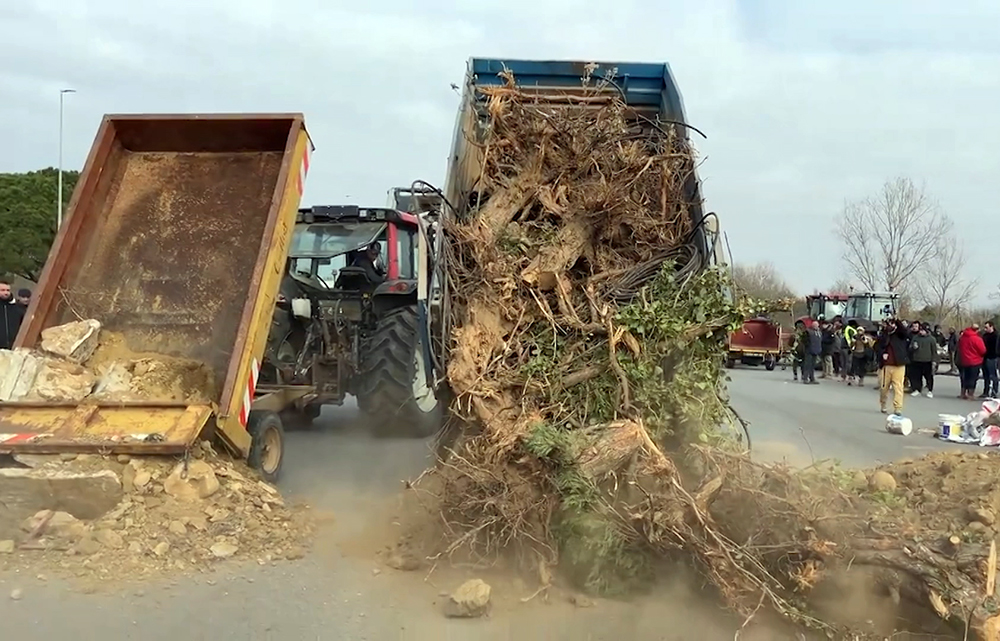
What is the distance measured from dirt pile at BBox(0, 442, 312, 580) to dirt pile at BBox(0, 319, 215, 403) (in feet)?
1.72

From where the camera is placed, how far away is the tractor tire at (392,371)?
7.99m

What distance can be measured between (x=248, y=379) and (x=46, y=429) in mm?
1198

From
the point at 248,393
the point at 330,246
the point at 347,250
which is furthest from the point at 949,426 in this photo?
the point at 248,393

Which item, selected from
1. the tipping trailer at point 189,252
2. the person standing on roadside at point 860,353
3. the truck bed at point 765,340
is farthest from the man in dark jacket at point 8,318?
the truck bed at point 765,340

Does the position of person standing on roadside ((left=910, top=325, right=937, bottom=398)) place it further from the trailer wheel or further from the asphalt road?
the trailer wheel

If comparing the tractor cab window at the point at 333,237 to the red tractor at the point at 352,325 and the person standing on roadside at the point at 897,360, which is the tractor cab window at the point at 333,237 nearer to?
the red tractor at the point at 352,325

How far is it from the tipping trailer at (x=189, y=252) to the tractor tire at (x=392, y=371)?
3.94 feet

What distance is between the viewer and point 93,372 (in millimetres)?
5566

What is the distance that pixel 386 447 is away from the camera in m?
Result: 8.09

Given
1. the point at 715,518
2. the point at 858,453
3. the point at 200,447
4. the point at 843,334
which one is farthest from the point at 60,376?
the point at 843,334

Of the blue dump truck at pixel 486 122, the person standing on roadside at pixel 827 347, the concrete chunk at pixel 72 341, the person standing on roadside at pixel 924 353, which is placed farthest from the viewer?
the person standing on roadside at pixel 827 347

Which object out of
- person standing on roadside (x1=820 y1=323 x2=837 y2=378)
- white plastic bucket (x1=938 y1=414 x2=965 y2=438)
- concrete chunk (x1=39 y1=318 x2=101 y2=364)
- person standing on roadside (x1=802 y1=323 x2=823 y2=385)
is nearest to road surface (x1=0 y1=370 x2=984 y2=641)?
concrete chunk (x1=39 y1=318 x2=101 y2=364)

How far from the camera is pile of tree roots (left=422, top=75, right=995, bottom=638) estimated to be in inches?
149

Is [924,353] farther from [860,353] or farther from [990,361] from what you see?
[860,353]
